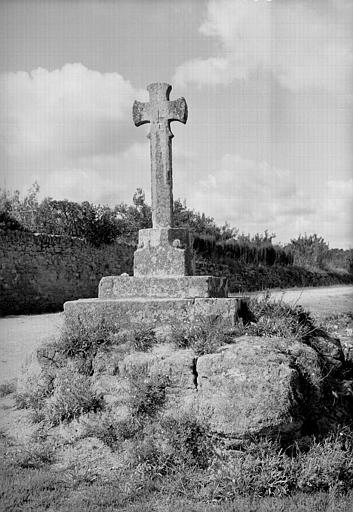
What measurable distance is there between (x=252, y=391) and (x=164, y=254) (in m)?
2.38

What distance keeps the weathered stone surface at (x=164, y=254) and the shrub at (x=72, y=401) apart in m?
1.65

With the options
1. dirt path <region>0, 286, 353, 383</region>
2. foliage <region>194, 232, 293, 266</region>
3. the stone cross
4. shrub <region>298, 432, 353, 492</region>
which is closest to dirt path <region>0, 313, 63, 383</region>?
dirt path <region>0, 286, 353, 383</region>

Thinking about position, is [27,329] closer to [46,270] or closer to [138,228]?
[46,270]

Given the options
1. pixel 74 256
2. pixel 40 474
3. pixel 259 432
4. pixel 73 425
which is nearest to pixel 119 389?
pixel 73 425

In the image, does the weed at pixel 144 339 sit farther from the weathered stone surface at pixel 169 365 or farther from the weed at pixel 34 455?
the weed at pixel 34 455

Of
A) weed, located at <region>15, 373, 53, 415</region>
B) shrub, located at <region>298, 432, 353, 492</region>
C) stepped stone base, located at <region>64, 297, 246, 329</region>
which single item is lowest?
shrub, located at <region>298, 432, 353, 492</region>

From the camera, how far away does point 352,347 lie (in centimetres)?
758

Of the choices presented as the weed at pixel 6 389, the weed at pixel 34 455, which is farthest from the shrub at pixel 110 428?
the weed at pixel 6 389

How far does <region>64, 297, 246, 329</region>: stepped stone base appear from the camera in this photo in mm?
5641

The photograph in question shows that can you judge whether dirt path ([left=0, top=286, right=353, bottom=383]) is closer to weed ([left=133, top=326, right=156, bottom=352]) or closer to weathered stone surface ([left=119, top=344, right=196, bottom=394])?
weed ([left=133, top=326, right=156, bottom=352])

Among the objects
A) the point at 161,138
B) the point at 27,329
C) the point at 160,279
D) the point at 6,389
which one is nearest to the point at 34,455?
the point at 6,389

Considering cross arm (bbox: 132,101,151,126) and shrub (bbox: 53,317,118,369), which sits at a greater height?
cross arm (bbox: 132,101,151,126)

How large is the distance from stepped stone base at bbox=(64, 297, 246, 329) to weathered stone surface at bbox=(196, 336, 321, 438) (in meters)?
0.71

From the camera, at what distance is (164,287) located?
20.2 feet
